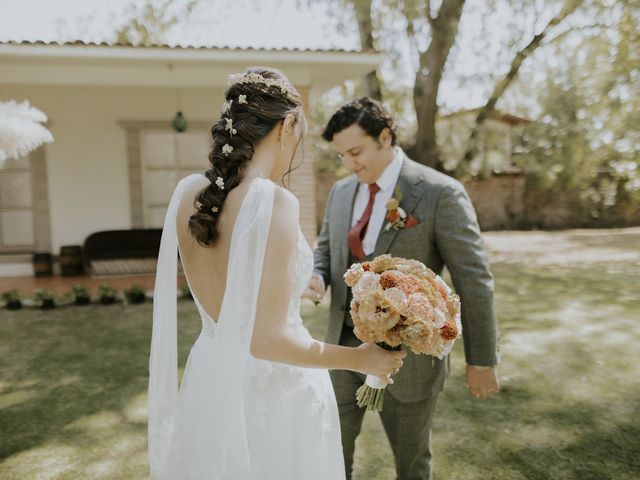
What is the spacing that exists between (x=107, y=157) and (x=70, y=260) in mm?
2143

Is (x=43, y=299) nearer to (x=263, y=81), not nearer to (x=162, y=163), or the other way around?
(x=162, y=163)

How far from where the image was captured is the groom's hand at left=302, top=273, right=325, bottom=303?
2551 millimetres

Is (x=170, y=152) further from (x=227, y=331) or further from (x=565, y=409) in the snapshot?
(x=227, y=331)

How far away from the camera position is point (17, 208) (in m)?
10.6

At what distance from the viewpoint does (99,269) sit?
406 inches

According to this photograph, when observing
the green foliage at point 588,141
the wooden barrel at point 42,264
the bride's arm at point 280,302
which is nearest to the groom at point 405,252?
the bride's arm at point 280,302

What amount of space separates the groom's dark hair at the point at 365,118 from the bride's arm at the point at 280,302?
1.15 m

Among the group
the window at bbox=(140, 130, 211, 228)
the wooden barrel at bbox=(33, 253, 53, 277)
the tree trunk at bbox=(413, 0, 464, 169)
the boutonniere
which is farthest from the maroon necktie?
the tree trunk at bbox=(413, 0, 464, 169)

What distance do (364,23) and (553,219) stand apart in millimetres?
12514

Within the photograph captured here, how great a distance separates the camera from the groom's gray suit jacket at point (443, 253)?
95.0 inches

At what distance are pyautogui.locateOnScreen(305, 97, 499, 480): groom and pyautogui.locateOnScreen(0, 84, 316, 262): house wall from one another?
8475 millimetres

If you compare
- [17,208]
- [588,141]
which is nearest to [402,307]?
[17,208]

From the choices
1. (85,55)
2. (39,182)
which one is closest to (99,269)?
(39,182)

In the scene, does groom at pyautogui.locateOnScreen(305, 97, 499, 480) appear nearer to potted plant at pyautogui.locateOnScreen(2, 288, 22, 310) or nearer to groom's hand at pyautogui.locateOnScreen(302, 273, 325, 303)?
groom's hand at pyautogui.locateOnScreen(302, 273, 325, 303)
